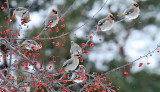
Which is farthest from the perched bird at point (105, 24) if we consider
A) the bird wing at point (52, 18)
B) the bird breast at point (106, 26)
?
the bird wing at point (52, 18)

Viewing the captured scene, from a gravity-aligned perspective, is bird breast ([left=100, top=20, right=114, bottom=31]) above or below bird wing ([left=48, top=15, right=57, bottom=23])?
below

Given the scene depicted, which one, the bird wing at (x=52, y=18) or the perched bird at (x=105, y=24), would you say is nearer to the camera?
the bird wing at (x=52, y=18)

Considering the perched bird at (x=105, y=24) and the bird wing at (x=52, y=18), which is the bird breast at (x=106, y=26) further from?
the bird wing at (x=52, y=18)

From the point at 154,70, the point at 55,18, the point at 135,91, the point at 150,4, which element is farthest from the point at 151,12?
the point at 55,18

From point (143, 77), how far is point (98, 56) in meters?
1.99

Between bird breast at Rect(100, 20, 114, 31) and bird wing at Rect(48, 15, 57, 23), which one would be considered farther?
bird breast at Rect(100, 20, 114, 31)

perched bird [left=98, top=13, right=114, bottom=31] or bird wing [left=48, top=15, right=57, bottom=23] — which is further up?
bird wing [left=48, top=15, right=57, bottom=23]

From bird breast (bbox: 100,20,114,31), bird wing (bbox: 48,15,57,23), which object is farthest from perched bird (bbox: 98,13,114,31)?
bird wing (bbox: 48,15,57,23)

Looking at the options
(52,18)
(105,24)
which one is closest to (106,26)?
(105,24)

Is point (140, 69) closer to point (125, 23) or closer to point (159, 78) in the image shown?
point (159, 78)

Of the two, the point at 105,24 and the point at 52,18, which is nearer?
the point at 52,18

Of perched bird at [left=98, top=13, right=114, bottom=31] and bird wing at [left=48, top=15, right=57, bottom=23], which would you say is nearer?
bird wing at [left=48, top=15, right=57, bottom=23]

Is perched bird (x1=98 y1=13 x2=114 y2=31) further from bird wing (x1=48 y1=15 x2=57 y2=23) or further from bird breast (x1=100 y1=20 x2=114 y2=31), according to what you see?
bird wing (x1=48 y1=15 x2=57 y2=23)

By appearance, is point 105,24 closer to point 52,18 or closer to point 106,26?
point 106,26
